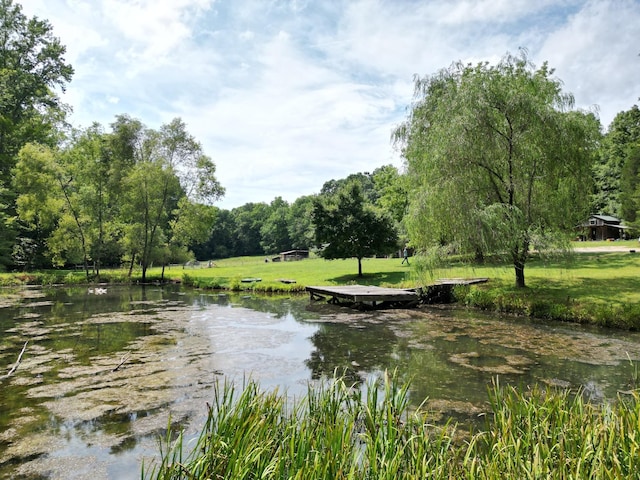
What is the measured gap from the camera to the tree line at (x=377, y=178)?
16.5m

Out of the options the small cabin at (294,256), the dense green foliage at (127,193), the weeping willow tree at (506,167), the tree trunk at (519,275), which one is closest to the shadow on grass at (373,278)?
the tree trunk at (519,275)

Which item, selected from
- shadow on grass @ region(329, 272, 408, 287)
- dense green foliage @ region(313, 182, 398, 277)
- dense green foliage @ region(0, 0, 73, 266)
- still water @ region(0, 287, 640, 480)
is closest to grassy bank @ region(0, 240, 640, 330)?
shadow on grass @ region(329, 272, 408, 287)

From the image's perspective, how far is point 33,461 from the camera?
553cm

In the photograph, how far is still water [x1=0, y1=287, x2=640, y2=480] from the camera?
6246 millimetres

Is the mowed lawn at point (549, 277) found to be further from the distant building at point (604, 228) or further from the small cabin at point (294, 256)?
the distant building at point (604, 228)

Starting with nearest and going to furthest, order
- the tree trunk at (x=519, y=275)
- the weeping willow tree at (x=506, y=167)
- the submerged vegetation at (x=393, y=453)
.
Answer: the submerged vegetation at (x=393, y=453), the weeping willow tree at (x=506, y=167), the tree trunk at (x=519, y=275)

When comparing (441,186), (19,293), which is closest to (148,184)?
(19,293)

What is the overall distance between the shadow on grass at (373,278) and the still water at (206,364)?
7142 mm

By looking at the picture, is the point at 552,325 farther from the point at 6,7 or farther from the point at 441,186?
the point at 6,7

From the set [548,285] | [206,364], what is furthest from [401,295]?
[206,364]

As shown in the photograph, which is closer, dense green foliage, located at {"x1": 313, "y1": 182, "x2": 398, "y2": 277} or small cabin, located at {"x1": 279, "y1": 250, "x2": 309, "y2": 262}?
dense green foliage, located at {"x1": 313, "y1": 182, "x2": 398, "y2": 277}

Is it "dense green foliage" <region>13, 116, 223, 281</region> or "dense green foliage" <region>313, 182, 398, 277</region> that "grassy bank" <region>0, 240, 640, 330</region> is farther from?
"dense green foliage" <region>13, 116, 223, 281</region>

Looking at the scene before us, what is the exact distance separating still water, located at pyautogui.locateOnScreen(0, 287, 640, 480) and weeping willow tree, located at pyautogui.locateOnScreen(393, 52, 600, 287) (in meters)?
3.57

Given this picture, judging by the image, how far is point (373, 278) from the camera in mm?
27672
